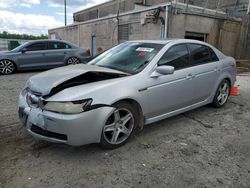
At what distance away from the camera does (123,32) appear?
12.7 m

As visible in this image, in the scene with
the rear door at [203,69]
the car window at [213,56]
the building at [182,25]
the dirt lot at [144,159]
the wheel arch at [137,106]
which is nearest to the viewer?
the dirt lot at [144,159]

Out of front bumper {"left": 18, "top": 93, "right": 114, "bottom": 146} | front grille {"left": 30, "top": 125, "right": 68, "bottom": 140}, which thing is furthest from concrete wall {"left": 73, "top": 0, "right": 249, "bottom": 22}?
front grille {"left": 30, "top": 125, "right": 68, "bottom": 140}

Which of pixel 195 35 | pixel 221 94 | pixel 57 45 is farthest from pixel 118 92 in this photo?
pixel 195 35

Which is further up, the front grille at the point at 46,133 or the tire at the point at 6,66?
the tire at the point at 6,66

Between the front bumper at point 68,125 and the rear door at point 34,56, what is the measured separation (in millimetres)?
7039

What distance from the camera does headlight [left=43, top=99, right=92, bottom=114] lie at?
8.49 ft

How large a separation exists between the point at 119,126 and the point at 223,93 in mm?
2865

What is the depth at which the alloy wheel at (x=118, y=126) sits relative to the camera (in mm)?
2930

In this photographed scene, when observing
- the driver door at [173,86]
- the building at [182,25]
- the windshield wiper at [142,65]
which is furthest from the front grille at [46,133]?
the building at [182,25]

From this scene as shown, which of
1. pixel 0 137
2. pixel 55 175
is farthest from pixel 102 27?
pixel 55 175

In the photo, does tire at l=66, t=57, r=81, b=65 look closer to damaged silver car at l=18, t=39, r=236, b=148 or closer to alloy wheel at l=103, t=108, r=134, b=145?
damaged silver car at l=18, t=39, r=236, b=148

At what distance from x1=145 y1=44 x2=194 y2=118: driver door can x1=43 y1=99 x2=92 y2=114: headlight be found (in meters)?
0.99

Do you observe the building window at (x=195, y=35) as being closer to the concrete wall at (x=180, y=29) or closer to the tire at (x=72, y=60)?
the concrete wall at (x=180, y=29)

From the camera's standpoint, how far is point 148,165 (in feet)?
8.84
